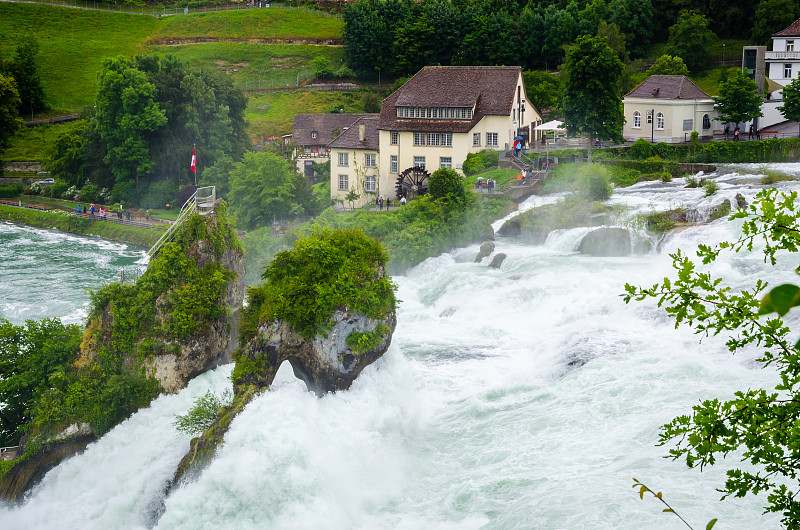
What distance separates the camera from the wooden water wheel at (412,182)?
217 ft

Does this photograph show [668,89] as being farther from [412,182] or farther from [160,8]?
[160,8]

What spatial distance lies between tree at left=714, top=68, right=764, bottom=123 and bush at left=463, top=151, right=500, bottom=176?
56.0 ft

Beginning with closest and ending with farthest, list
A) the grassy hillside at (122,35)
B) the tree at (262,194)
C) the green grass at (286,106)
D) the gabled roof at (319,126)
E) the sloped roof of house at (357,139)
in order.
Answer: the tree at (262,194) < the sloped roof of house at (357,139) < the gabled roof at (319,126) < the green grass at (286,106) < the grassy hillside at (122,35)

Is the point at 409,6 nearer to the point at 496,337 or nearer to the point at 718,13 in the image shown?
the point at 718,13

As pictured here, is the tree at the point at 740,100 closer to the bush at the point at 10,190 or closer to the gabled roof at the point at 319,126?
the gabled roof at the point at 319,126

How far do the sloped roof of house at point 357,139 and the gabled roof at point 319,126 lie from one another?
41.2 ft

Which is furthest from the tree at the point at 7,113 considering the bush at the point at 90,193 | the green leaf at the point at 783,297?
the green leaf at the point at 783,297

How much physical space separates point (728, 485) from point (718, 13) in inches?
3701

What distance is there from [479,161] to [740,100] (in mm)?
19769

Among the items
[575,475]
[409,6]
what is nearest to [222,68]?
[409,6]

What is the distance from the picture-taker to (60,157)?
280 ft

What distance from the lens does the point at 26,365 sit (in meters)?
31.5

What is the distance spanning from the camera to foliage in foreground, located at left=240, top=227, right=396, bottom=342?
29.6m

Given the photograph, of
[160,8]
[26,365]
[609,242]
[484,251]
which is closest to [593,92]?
[484,251]
